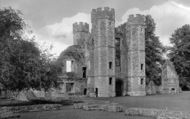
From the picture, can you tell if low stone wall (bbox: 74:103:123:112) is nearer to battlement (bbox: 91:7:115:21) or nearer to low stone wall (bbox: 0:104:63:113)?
low stone wall (bbox: 0:104:63:113)

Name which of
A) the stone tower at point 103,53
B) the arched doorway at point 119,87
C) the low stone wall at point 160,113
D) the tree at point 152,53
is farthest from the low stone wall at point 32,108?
the tree at point 152,53

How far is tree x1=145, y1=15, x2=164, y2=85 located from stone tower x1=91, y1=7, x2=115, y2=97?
11.8 meters

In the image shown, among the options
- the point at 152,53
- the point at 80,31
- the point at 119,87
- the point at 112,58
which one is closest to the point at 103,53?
the point at 112,58

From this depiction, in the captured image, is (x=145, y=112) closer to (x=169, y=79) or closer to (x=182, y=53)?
(x=169, y=79)

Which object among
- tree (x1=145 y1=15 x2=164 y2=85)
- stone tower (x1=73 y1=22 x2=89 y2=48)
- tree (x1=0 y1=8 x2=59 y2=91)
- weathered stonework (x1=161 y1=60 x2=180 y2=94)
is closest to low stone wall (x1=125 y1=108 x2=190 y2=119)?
tree (x1=0 y1=8 x2=59 y2=91)

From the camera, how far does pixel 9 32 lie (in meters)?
17.1

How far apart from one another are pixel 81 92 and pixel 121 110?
74.6 ft

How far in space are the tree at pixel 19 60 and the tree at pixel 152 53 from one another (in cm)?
2727

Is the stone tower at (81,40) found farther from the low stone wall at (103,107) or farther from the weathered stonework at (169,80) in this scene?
the low stone wall at (103,107)

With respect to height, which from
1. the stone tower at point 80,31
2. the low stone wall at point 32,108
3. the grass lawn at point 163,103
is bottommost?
the low stone wall at point 32,108

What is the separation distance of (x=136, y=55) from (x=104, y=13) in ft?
26.6

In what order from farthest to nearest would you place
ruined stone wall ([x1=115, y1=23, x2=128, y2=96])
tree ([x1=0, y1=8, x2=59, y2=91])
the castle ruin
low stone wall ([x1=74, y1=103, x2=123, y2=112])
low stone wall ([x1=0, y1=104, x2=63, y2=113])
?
ruined stone wall ([x1=115, y1=23, x2=128, y2=96]), the castle ruin, low stone wall ([x1=0, y1=104, x2=63, y2=113]), low stone wall ([x1=74, y1=103, x2=123, y2=112]), tree ([x1=0, y1=8, x2=59, y2=91])

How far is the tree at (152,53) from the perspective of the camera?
163ft

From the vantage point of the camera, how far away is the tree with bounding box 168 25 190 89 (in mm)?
52094
